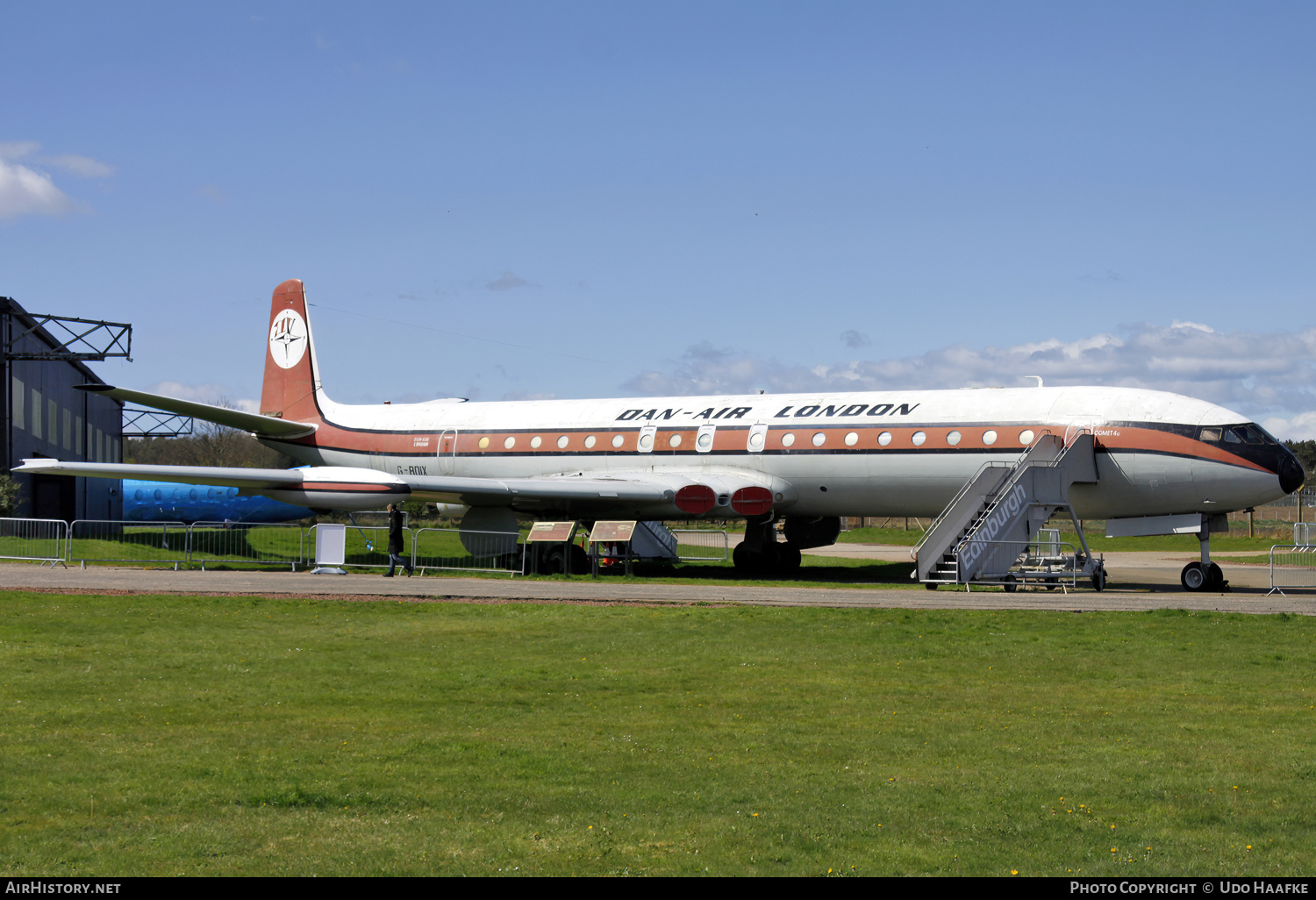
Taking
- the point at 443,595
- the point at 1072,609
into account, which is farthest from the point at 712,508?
the point at 1072,609

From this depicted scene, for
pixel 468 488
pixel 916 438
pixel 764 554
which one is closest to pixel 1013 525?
pixel 916 438

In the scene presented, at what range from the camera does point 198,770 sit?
740 centimetres

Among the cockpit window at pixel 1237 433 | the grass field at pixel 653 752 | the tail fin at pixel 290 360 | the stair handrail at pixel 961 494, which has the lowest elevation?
the grass field at pixel 653 752

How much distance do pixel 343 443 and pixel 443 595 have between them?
53.5 ft

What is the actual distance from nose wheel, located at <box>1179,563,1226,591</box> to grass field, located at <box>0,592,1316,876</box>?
28.0ft

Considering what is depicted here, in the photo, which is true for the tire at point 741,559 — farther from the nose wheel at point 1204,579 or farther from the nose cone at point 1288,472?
the nose cone at point 1288,472

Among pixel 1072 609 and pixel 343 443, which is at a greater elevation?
pixel 343 443

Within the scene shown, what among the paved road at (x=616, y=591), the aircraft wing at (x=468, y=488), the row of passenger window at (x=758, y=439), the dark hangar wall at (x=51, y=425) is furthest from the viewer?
the dark hangar wall at (x=51, y=425)

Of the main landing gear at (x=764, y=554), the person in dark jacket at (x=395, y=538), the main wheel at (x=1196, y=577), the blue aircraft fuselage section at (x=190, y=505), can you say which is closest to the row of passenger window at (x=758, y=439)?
the main landing gear at (x=764, y=554)

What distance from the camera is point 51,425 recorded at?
46844 mm

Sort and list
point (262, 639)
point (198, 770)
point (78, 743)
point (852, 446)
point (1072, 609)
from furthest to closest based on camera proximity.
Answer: point (852, 446), point (1072, 609), point (262, 639), point (78, 743), point (198, 770)

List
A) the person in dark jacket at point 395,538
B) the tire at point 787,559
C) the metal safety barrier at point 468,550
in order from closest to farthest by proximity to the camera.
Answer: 1. the person in dark jacket at point 395,538
2. the metal safety barrier at point 468,550
3. the tire at point 787,559

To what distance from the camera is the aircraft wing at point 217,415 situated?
25992 mm
